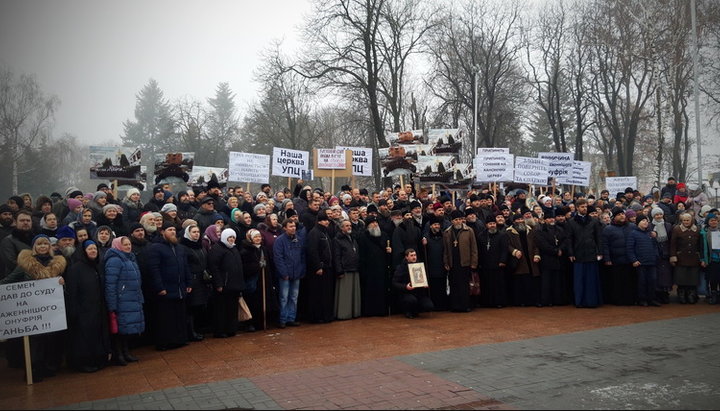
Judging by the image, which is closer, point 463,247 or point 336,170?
point 463,247

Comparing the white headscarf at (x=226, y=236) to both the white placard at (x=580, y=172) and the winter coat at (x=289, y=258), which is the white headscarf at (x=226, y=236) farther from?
the white placard at (x=580, y=172)

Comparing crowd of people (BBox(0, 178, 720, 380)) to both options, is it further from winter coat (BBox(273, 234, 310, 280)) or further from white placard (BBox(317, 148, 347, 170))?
white placard (BBox(317, 148, 347, 170))

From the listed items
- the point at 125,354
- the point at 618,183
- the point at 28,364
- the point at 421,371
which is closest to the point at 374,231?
the point at 421,371

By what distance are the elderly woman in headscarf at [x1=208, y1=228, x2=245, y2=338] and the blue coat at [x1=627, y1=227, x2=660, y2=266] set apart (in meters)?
8.37

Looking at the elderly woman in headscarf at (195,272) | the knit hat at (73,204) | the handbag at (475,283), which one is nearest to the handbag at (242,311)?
the elderly woman in headscarf at (195,272)

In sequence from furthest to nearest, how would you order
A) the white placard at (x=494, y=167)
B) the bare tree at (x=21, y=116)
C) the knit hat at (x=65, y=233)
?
the bare tree at (x=21, y=116) < the white placard at (x=494, y=167) < the knit hat at (x=65, y=233)

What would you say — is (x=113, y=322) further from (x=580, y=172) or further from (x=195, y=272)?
(x=580, y=172)

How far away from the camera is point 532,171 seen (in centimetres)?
1669

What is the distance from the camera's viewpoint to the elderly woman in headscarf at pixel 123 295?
297 inches

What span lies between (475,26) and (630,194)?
21522 mm

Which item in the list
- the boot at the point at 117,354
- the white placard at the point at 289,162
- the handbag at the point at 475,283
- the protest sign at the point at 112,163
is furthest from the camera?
the white placard at the point at 289,162

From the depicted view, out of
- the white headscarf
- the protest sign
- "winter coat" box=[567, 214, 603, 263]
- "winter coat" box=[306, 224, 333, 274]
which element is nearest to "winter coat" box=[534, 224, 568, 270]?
"winter coat" box=[567, 214, 603, 263]

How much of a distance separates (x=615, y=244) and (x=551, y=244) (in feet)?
4.83

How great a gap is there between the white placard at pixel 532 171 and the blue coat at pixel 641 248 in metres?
4.95
